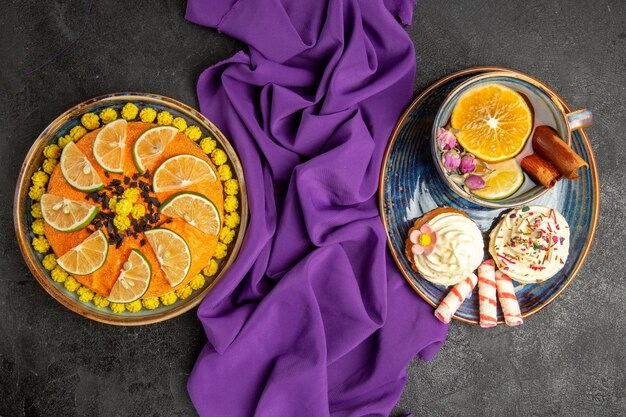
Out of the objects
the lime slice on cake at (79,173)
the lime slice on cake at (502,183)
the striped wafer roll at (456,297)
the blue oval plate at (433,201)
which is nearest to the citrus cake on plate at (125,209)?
the lime slice on cake at (79,173)

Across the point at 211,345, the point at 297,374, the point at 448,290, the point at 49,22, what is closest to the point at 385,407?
the point at 297,374

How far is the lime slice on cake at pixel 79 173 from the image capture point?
196 centimetres

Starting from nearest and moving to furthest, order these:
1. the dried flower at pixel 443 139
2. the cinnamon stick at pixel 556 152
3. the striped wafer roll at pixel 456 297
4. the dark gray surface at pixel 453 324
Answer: the cinnamon stick at pixel 556 152 → the dried flower at pixel 443 139 → the striped wafer roll at pixel 456 297 → the dark gray surface at pixel 453 324

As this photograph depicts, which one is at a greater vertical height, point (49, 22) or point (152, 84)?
point (49, 22)

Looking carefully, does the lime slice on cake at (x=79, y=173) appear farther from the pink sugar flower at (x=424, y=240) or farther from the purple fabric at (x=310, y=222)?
the pink sugar flower at (x=424, y=240)

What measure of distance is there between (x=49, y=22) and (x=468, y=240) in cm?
205

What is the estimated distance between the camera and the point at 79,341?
2.23 metres

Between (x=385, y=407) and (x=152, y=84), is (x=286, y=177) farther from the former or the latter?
(x=385, y=407)

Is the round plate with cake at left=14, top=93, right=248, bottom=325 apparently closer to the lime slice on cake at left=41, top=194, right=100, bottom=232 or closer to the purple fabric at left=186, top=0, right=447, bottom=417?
the lime slice on cake at left=41, top=194, right=100, bottom=232

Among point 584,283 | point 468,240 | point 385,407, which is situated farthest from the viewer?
point 584,283

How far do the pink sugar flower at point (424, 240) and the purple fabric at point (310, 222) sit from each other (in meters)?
0.14

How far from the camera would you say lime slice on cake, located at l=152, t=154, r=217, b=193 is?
1.99 metres

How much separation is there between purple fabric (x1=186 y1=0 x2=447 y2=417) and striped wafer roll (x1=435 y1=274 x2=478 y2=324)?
0.28 feet

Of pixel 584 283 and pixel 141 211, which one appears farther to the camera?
pixel 584 283
